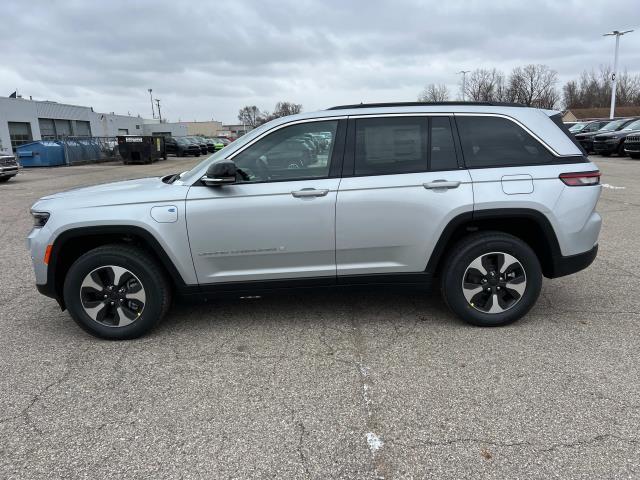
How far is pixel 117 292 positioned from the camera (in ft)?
12.6

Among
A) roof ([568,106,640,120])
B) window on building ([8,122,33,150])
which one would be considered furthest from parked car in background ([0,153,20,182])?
roof ([568,106,640,120])

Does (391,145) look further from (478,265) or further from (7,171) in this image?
(7,171)

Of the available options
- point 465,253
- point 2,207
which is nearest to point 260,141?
point 465,253

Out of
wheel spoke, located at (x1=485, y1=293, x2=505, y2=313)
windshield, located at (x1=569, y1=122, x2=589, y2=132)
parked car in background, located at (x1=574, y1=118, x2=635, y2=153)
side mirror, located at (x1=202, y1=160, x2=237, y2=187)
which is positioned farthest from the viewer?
windshield, located at (x1=569, y1=122, x2=589, y2=132)

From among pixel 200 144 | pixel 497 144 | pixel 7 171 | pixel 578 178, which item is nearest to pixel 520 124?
pixel 497 144

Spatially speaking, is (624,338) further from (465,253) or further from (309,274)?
(309,274)

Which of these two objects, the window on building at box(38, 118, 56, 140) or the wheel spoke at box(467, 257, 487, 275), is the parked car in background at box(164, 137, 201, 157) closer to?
the window on building at box(38, 118, 56, 140)

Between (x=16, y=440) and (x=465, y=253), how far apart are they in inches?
127

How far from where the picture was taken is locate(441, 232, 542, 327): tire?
3.84m

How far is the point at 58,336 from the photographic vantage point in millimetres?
4070

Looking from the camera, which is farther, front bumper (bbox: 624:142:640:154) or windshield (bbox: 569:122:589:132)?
windshield (bbox: 569:122:589:132)

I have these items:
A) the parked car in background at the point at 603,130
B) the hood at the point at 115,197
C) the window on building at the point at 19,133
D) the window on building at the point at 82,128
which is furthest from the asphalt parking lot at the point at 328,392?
the window on building at the point at 82,128

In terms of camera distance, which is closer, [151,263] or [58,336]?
[151,263]

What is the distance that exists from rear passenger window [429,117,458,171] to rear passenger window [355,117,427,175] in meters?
0.07
